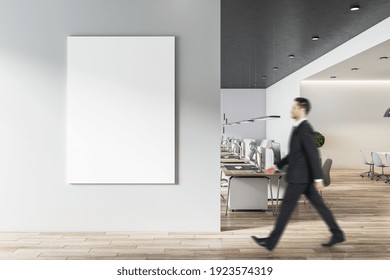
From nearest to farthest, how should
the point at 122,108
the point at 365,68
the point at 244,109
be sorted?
the point at 122,108 < the point at 365,68 < the point at 244,109

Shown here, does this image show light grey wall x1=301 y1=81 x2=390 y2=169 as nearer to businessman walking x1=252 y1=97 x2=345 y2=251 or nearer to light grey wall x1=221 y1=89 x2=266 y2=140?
light grey wall x1=221 y1=89 x2=266 y2=140

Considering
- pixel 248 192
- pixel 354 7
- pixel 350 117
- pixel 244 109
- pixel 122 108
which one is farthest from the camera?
pixel 244 109

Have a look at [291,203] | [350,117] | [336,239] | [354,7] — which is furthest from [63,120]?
[350,117]

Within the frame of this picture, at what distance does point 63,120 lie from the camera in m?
4.72

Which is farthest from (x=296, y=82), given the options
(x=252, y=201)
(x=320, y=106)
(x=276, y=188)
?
(x=252, y=201)

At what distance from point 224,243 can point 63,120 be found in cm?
227

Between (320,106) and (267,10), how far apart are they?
7.13 metres

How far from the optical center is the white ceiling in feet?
24.6

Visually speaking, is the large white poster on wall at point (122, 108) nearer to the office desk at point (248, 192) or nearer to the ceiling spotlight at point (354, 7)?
the office desk at point (248, 192)

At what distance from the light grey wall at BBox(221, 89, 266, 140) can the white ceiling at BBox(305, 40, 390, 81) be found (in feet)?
12.4

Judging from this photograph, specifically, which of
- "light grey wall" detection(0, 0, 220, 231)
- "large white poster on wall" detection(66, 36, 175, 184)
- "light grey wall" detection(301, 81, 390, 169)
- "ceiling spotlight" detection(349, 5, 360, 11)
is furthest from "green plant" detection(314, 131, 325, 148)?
"large white poster on wall" detection(66, 36, 175, 184)

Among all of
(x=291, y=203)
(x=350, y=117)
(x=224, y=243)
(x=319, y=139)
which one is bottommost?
(x=224, y=243)

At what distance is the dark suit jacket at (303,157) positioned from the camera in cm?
377

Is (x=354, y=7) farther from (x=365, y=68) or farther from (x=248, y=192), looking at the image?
(x=365, y=68)
